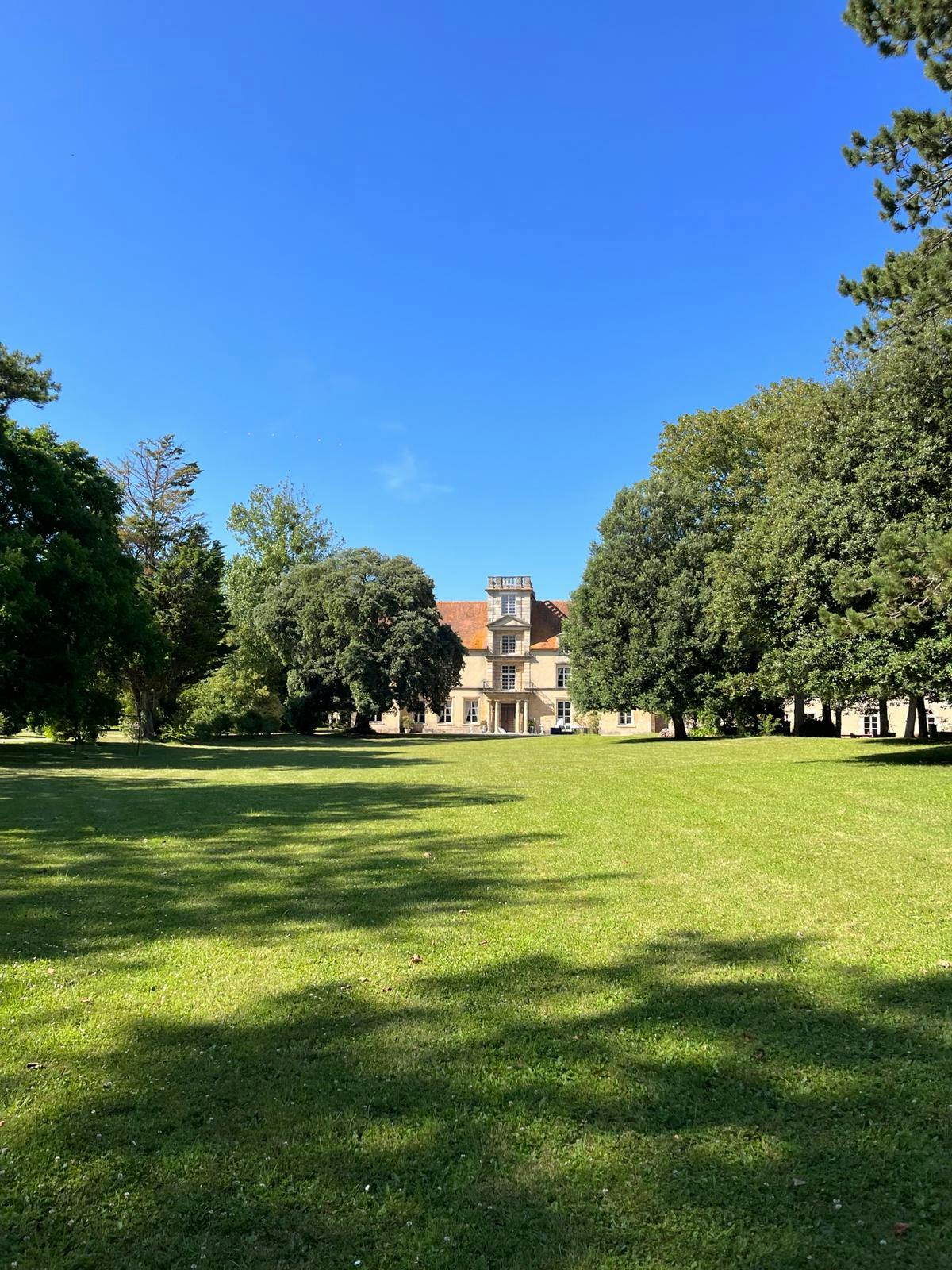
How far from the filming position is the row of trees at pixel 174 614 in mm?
21031

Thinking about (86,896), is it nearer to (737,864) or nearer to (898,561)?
(737,864)

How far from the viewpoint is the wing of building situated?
6412 cm

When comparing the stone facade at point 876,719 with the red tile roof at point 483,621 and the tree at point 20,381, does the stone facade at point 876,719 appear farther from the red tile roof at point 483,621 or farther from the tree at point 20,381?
the tree at point 20,381

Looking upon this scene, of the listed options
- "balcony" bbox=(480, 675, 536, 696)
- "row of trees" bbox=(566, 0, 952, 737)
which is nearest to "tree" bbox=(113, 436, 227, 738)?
"row of trees" bbox=(566, 0, 952, 737)

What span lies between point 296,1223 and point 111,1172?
72cm

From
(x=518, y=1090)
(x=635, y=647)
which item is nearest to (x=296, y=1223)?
(x=518, y=1090)

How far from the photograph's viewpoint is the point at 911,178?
9.44 meters

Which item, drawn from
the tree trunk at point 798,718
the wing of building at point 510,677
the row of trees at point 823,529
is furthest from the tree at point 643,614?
the wing of building at point 510,677

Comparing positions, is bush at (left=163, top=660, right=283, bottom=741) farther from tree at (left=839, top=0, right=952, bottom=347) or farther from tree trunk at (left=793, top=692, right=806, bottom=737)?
tree at (left=839, top=0, right=952, bottom=347)

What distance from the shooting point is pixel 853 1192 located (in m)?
2.51

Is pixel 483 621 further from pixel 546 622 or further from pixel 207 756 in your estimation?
pixel 207 756

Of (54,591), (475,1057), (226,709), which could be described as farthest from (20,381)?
(475,1057)

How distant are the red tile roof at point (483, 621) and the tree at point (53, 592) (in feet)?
142

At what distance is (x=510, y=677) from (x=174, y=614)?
35.2m
